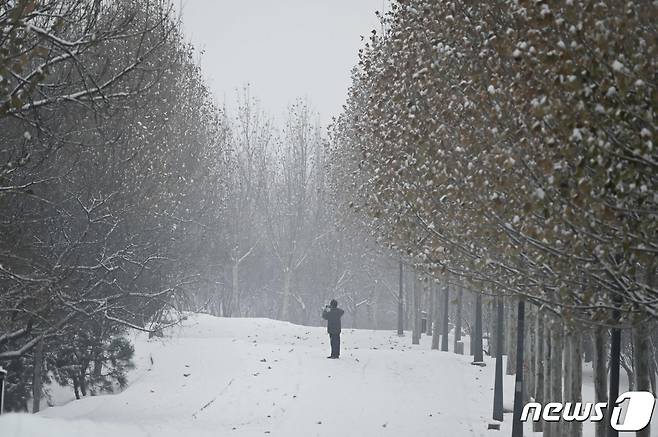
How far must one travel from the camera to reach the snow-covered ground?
1669cm

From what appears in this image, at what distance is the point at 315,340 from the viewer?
1486 inches

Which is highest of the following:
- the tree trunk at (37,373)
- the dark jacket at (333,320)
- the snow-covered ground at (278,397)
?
the dark jacket at (333,320)

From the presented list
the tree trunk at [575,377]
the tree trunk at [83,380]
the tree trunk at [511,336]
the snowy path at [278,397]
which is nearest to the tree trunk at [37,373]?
the snowy path at [278,397]

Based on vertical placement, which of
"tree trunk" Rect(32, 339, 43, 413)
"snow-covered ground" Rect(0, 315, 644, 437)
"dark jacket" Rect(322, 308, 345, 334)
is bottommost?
"snow-covered ground" Rect(0, 315, 644, 437)

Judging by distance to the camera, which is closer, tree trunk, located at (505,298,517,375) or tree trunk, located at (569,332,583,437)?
tree trunk, located at (569,332,583,437)

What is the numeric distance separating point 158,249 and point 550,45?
53.3 ft

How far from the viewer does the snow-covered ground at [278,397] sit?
1669 centimetres

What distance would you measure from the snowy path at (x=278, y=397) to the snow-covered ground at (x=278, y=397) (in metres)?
0.03

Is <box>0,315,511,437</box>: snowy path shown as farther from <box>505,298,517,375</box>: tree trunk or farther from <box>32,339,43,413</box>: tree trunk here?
<box>505,298,517,375</box>: tree trunk

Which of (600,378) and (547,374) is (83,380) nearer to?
(547,374)

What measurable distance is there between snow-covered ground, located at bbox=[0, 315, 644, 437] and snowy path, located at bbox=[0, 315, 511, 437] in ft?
0.09

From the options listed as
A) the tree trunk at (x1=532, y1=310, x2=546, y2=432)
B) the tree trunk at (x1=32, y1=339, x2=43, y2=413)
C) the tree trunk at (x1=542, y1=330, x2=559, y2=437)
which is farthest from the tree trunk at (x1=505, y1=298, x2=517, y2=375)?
the tree trunk at (x1=32, y1=339, x2=43, y2=413)

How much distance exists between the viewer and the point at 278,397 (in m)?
20.5

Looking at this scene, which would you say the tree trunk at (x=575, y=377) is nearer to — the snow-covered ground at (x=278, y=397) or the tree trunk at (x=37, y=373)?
the snow-covered ground at (x=278, y=397)
